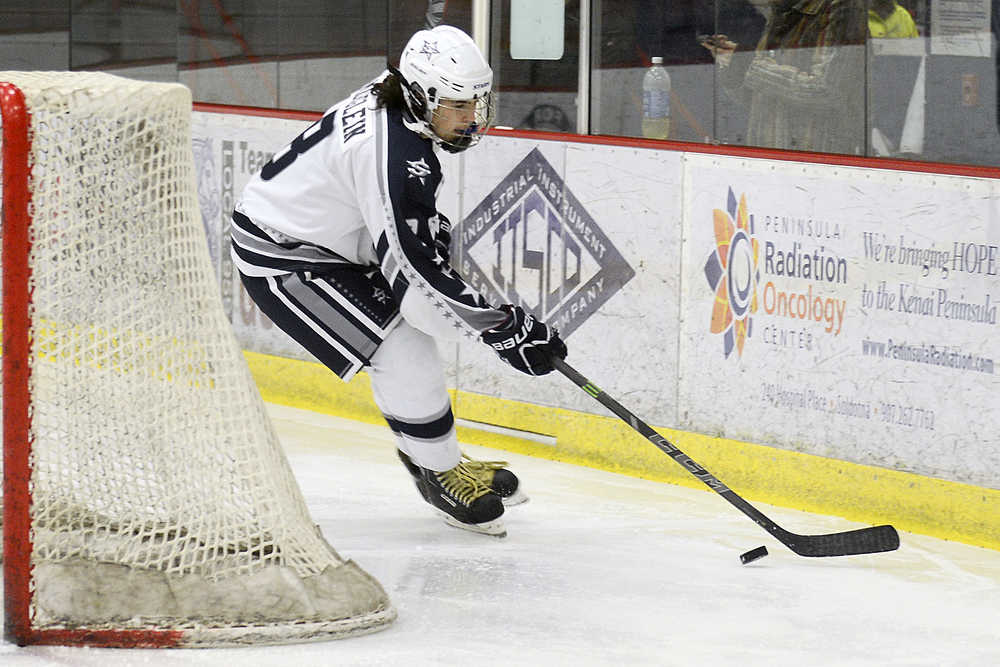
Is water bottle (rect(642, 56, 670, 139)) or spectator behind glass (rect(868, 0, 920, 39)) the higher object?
spectator behind glass (rect(868, 0, 920, 39))

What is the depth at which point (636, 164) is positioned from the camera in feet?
15.7

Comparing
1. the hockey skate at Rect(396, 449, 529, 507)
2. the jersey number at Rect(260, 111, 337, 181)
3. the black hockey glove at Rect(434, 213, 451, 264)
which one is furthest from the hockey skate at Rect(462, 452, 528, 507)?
the jersey number at Rect(260, 111, 337, 181)

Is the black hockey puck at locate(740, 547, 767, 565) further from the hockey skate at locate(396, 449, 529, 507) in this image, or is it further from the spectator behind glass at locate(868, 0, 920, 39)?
the spectator behind glass at locate(868, 0, 920, 39)

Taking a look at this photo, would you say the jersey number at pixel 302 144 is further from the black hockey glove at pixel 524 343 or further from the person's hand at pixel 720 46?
the person's hand at pixel 720 46

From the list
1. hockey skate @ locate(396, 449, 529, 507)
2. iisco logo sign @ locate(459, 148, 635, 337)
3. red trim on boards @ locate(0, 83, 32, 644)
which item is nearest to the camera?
red trim on boards @ locate(0, 83, 32, 644)

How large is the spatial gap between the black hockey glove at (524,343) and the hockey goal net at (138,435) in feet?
1.92

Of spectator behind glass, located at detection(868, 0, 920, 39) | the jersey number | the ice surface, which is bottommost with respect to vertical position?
the ice surface

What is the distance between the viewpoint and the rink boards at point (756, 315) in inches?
158

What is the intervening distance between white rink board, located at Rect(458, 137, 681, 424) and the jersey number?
1.29 meters

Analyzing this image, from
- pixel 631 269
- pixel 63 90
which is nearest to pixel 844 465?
pixel 631 269

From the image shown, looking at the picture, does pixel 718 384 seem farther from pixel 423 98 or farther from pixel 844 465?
pixel 423 98

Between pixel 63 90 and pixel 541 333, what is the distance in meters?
1.15

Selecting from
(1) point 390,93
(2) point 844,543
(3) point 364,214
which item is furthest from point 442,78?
(2) point 844,543

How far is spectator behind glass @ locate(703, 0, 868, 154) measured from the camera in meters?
4.47
